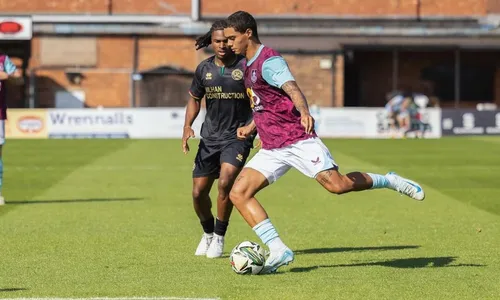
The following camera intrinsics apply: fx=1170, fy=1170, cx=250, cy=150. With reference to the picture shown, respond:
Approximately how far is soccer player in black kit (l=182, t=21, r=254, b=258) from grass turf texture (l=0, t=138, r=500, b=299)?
1.71 ft

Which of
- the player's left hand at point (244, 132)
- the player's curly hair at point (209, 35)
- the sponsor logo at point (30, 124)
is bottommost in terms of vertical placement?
the sponsor logo at point (30, 124)

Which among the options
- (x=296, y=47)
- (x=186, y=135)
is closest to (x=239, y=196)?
(x=186, y=135)

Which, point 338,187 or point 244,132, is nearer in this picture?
point 338,187

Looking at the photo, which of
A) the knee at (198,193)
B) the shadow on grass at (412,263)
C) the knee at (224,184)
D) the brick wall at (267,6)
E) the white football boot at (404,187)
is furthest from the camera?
the brick wall at (267,6)

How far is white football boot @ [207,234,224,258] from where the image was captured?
35.9 feet

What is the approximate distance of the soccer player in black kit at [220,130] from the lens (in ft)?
35.7

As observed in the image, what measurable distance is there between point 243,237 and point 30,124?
2885 centimetres

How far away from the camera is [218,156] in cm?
1116

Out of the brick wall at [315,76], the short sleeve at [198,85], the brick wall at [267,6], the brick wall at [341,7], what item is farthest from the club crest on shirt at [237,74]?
the brick wall at [341,7]

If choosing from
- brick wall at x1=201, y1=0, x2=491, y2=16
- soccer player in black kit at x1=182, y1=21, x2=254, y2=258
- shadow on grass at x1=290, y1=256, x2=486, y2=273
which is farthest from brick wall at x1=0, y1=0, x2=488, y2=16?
shadow on grass at x1=290, y1=256, x2=486, y2=273

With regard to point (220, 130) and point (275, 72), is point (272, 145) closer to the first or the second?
point (275, 72)

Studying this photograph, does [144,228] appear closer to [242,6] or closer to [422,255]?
[422,255]

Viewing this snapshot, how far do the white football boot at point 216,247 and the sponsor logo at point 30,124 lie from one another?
99.2ft

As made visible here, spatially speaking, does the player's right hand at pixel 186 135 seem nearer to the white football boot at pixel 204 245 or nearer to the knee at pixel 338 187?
the white football boot at pixel 204 245
